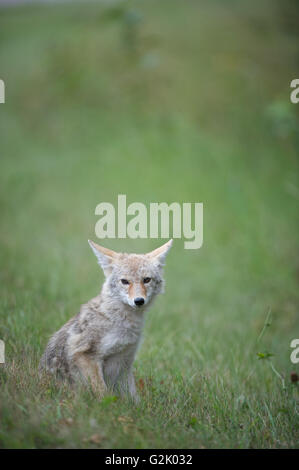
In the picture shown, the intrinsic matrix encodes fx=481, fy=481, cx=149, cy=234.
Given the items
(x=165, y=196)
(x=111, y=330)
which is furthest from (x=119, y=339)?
(x=165, y=196)

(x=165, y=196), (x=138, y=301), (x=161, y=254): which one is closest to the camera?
(x=138, y=301)

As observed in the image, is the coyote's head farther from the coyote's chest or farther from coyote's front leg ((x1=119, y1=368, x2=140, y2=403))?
coyote's front leg ((x1=119, y1=368, x2=140, y2=403))

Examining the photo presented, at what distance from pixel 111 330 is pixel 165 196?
341 inches

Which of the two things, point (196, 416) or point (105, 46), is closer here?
point (196, 416)

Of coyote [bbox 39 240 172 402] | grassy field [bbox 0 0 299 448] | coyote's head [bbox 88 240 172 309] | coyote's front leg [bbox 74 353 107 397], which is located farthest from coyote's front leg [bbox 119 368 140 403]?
coyote's head [bbox 88 240 172 309]

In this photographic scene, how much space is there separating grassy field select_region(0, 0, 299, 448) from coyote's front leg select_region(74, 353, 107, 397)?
16 cm

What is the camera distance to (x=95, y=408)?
12.2 feet

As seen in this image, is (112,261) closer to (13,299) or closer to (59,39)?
(13,299)

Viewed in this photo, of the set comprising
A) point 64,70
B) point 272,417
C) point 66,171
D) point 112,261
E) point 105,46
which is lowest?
point 272,417

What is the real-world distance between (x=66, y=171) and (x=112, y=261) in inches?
413

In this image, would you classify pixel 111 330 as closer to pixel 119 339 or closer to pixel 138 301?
pixel 119 339

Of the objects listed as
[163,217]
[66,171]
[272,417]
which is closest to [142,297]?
[272,417]

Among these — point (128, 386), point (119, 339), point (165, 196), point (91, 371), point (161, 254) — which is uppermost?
point (165, 196)

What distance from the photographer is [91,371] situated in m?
4.17
